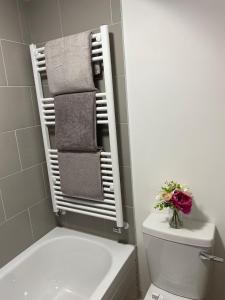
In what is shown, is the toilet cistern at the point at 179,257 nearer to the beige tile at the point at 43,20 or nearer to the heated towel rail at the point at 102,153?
the heated towel rail at the point at 102,153

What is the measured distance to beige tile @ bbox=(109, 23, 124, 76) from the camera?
1290 mm

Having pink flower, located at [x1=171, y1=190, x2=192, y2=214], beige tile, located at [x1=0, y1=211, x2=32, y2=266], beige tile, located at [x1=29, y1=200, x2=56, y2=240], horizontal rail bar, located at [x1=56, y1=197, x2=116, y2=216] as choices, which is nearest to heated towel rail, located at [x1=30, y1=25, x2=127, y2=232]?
horizontal rail bar, located at [x1=56, y1=197, x2=116, y2=216]

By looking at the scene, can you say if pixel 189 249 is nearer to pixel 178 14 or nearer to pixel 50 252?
pixel 50 252

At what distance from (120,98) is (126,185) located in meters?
0.54

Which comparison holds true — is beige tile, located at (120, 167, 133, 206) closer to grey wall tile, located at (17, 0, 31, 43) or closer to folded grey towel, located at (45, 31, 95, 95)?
folded grey towel, located at (45, 31, 95, 95)

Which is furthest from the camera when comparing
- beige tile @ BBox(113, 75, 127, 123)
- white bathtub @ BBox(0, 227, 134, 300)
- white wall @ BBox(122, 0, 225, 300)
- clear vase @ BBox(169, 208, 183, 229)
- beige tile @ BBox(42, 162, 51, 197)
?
beige tile @ BBox(42, 162, 51, 197)

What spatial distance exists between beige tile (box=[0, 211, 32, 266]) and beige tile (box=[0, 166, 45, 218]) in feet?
0.20

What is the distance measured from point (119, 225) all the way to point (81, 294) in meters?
0.58

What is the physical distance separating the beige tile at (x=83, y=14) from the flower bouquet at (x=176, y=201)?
970mm

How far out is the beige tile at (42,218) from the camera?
5.46 feet

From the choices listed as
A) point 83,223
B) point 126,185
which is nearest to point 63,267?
point 83,223

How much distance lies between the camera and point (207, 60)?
1.12 meters

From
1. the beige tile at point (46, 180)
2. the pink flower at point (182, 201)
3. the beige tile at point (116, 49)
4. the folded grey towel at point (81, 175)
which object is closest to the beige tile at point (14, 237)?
the beige tile at point (46, 180)

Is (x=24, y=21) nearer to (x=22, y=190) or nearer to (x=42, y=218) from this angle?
(x=22, y=190)
